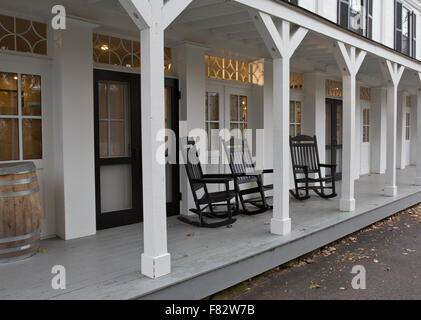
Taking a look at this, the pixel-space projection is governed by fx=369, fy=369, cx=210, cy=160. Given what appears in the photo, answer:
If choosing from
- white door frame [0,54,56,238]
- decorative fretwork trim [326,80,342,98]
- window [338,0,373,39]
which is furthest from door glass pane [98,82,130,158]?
decorative fretwork trim [326,80,342,98]

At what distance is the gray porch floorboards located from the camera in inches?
98.3

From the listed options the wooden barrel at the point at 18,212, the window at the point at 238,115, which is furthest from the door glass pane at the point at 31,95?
the window at the point at 238,115

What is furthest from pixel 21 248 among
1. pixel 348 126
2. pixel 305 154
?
pixel 305 154

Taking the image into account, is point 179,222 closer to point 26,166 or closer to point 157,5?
point 26,166

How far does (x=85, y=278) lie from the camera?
266 cm

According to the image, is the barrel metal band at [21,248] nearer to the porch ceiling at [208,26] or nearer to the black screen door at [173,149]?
the black screen door at [173,149]

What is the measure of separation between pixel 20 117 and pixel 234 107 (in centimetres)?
315

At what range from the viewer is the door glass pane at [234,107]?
5719 millimetres

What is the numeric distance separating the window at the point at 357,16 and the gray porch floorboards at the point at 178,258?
263 centimetres

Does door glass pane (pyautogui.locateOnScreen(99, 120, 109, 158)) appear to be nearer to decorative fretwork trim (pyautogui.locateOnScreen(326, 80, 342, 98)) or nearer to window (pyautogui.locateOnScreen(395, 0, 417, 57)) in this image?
decorative fretwork trim (pyautogui.locateOnScreen(326, 80, 342, 98))

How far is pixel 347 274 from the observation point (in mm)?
3537

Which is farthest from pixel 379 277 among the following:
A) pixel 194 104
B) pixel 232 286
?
pixel 194 104

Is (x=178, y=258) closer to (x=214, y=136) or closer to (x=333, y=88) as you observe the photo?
(x=214, y=136)

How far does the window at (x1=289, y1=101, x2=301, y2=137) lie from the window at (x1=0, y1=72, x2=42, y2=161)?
4.53 metres
